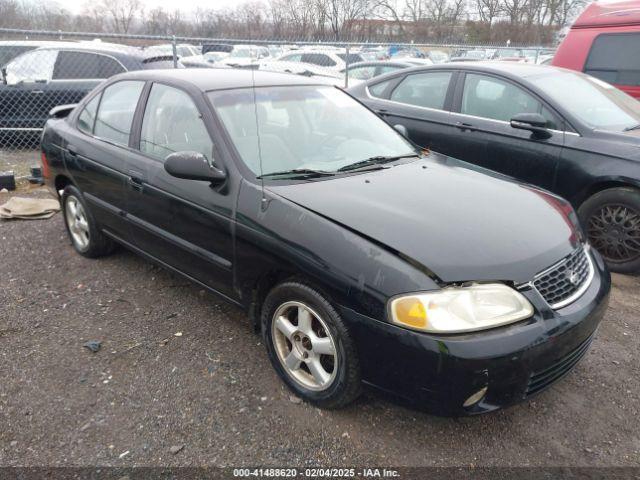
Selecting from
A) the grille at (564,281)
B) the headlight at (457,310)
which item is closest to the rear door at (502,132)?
the grille at (564,281)

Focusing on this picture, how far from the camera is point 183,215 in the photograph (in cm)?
296

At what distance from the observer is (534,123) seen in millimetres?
4227

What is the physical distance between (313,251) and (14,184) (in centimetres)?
551

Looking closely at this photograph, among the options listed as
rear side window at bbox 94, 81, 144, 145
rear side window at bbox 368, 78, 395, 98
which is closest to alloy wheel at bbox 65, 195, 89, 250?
rear side window at bbox 94, 81, 144, 145

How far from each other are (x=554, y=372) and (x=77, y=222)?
381cm

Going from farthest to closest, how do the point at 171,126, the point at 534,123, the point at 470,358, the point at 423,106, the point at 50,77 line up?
the point at 50,77, the point at 423,106, the point at 534,123, the point at 171,126, the point at 470,358

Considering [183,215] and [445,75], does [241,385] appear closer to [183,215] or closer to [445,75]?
[183,215]

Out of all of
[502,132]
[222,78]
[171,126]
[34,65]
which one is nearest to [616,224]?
[502,132]

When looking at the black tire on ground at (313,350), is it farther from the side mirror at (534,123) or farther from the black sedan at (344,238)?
the side mirror at (534,123)

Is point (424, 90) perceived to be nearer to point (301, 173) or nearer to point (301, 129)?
point (301, 129)

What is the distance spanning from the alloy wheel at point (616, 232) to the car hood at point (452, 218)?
1.39m

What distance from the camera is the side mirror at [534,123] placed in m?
4.21

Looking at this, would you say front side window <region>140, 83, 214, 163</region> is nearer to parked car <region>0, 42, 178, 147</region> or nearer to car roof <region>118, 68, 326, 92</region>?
car roof <region>118, 68, 326, 92</region>

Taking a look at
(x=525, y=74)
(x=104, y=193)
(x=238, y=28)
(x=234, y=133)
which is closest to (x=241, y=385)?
(x=234, y=133)
